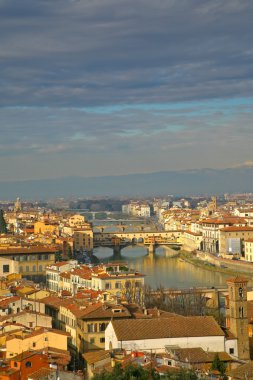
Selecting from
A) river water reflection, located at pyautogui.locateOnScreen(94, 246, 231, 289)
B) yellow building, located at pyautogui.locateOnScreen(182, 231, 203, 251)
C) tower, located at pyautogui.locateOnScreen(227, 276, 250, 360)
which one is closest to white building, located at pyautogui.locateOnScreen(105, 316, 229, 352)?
tower, located at pyautogui.locateOnScreen(227, 276, 250, 360)

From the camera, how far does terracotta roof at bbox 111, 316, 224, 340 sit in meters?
13.2

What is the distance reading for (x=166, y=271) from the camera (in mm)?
35344

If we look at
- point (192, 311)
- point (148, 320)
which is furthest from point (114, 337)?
point (192, 311)

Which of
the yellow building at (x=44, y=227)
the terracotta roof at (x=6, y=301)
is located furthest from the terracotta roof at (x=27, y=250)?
the yellow building at (x=44, y=227)

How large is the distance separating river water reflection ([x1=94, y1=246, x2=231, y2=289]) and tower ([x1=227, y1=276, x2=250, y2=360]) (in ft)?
42.0

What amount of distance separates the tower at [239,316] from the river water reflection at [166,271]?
12.8 m

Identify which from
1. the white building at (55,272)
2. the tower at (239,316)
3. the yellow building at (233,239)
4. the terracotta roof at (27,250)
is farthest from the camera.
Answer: the yellow building at (233,239)

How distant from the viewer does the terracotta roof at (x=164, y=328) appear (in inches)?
520

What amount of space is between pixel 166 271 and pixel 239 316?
69.4 feet

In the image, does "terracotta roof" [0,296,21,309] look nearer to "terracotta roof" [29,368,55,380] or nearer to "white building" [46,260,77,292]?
"terracotta roof" [29,368,55,380]

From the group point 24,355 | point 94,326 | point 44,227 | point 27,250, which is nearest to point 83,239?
point 44,227

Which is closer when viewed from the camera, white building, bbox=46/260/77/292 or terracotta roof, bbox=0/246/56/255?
white building, bbox=46/260/77/292

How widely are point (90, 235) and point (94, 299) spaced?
31391 mm

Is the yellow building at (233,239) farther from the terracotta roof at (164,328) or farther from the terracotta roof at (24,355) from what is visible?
the terracotta roof at (24,355)
